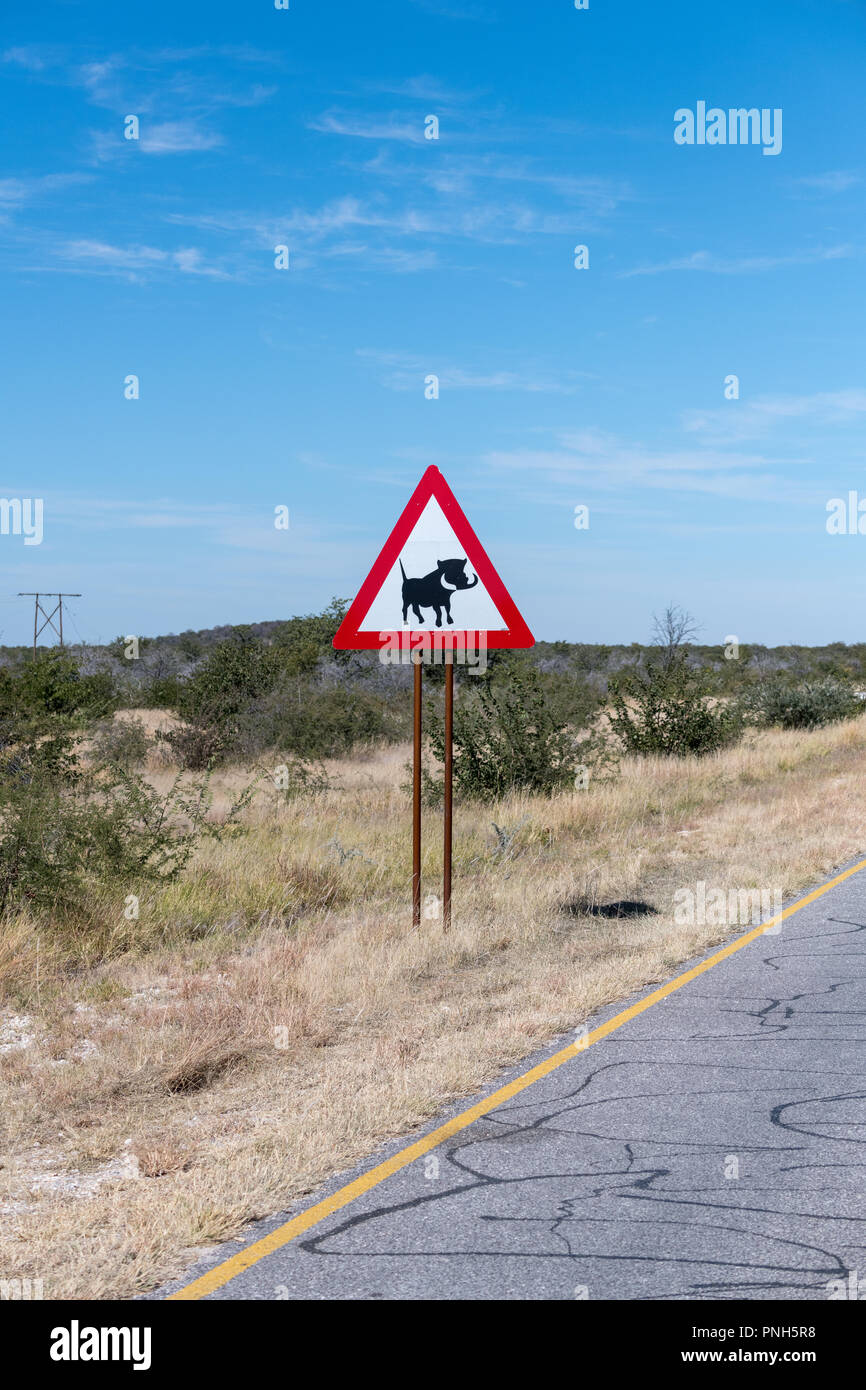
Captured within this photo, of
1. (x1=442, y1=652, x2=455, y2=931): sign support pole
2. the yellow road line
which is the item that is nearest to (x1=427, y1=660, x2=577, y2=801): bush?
(x1=442, y1=652, x2=455, y2=931): sign support pole

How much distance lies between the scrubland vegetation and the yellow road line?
0.16m

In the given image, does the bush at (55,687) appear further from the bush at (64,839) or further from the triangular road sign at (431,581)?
the triangular road sign at (431,581)

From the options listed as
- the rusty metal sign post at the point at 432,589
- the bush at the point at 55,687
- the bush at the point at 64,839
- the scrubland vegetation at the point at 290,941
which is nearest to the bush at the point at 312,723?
the scrubland vegetation at the point at 290,941

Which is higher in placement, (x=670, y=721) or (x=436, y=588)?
(x=436, y=588)

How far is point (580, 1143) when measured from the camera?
16.6 ft

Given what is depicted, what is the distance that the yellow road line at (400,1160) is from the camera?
12.6 ft

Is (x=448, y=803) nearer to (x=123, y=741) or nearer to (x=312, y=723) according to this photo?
(x=123, y=741)

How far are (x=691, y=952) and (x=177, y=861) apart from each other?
469cm

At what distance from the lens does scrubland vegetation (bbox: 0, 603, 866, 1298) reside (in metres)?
4.89

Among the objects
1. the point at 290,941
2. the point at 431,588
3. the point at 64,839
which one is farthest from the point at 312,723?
the point at 431,588

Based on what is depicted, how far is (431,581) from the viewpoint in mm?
8742

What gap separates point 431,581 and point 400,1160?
4.73 metres
